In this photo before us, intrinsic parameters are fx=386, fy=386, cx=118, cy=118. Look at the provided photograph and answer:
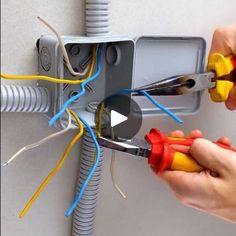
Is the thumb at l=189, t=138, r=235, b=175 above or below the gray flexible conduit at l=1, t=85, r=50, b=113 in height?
below

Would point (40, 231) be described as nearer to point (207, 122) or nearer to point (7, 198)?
point (7, 198)

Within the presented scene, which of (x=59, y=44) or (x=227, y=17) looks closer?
(x=59, y=44)

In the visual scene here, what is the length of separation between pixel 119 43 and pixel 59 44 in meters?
0.11

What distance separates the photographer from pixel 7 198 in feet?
1.95

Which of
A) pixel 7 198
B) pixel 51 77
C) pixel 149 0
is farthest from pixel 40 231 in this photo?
pixel 149 0

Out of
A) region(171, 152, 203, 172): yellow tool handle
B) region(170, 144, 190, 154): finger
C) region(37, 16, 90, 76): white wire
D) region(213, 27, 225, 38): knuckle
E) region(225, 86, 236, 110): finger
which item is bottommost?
region(171, 152, 203, 172): yellow tool handle

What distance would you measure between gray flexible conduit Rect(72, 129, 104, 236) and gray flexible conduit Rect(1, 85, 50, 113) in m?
0.10

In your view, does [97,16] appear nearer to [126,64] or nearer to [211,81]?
[126,64]

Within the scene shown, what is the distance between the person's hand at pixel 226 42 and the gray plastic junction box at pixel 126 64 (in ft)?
0.10

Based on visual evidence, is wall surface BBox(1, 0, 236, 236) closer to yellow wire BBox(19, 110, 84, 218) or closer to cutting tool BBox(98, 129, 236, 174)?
yellow wire BBox(19, 110, 84, 218)

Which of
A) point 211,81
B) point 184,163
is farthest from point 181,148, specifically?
point 211,81

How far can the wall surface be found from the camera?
1.80ft

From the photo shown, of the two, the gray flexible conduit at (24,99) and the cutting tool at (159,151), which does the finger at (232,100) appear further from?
the gray flexible conduit at (24,99)

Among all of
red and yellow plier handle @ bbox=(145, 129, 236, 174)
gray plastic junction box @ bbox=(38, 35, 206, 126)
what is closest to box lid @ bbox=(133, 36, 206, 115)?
gray plastic junction box @ bbox=(38, 35, 206, 126)
